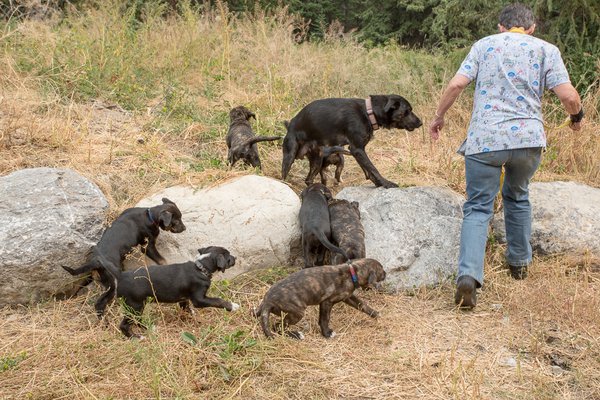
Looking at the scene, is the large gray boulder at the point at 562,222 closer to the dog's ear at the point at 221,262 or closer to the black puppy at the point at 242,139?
the black puppy at the point at 242,139

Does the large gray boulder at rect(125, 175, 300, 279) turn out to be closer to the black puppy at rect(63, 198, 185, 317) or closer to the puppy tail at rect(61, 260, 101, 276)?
the black puppy at rect(63, 198, 185, 317)

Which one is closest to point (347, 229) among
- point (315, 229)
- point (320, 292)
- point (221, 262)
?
point (315, 229)

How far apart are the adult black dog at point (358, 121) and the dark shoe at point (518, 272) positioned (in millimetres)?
1642

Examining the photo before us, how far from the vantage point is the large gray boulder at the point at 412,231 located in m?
6.50

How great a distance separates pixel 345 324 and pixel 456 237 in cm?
185

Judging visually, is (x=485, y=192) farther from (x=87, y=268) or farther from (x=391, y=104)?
(x=87, y=268)

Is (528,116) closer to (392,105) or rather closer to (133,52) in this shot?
(392,105)

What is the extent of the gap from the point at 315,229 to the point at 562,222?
2.81m

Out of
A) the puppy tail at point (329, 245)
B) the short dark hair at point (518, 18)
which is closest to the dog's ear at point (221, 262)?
the puppy tail at point (329, 245)

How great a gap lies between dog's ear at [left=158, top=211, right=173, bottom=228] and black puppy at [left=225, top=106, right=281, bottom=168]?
6.42ft

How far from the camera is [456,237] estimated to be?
6836 mm

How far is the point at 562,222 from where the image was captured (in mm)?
7027

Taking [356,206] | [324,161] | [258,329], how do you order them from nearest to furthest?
[258,329], [356,206], [324,161]

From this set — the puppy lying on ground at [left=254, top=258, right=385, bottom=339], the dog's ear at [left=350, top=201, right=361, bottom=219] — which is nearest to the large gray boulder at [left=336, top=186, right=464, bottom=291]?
the dog's ear at [left=350, top=201, right=361, bottom=219]
